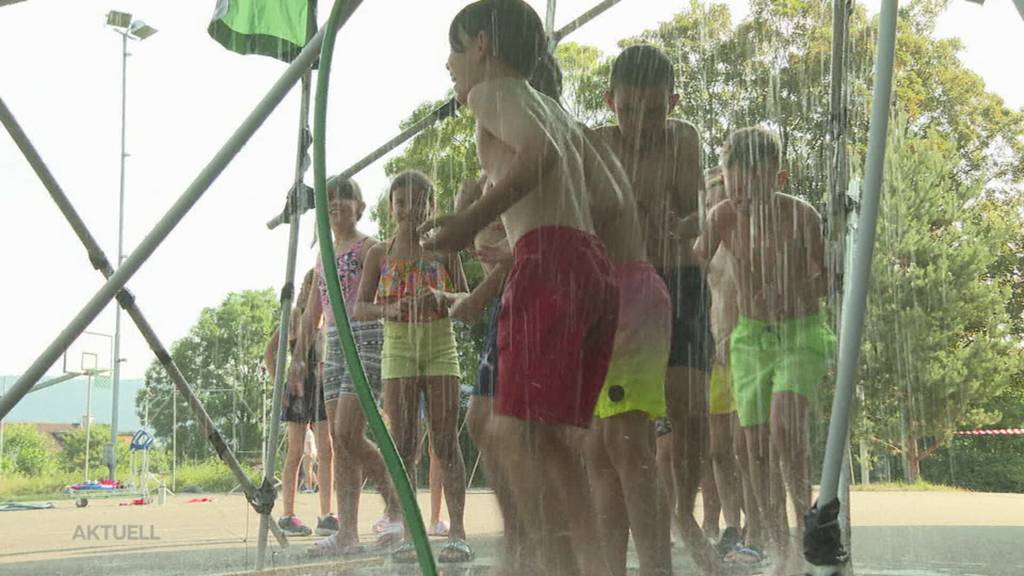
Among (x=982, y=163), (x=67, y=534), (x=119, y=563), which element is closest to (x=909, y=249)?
(x=982, y=163)

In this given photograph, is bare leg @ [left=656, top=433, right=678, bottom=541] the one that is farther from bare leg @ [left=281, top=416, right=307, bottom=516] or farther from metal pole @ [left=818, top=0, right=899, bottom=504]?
bare leg @ [left=281, top=416, right=307, bottom=516]

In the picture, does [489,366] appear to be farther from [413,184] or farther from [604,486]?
[413,184]

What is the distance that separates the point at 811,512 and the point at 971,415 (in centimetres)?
1798

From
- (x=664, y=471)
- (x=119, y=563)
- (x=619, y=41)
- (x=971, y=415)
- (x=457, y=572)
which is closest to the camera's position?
(x=457, y=572)

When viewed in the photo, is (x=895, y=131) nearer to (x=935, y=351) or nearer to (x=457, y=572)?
(x=935, y=351)

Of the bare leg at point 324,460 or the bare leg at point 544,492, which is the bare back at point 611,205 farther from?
the bare leg at point 324,460

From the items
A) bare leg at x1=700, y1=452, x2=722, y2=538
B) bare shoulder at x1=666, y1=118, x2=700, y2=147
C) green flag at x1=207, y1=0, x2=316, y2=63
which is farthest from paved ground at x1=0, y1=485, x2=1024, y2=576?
green flag at x1=207, y1=0, x2=316, y2=63

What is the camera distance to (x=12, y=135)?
112 inches

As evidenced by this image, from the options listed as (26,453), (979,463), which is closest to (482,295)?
(979,463)

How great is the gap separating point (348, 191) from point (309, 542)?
1.58 m

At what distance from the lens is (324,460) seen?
5.21 metres

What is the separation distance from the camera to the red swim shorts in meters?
2.01

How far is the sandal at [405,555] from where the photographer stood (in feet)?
11.8

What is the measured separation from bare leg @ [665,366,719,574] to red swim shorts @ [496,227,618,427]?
1.00 metres
